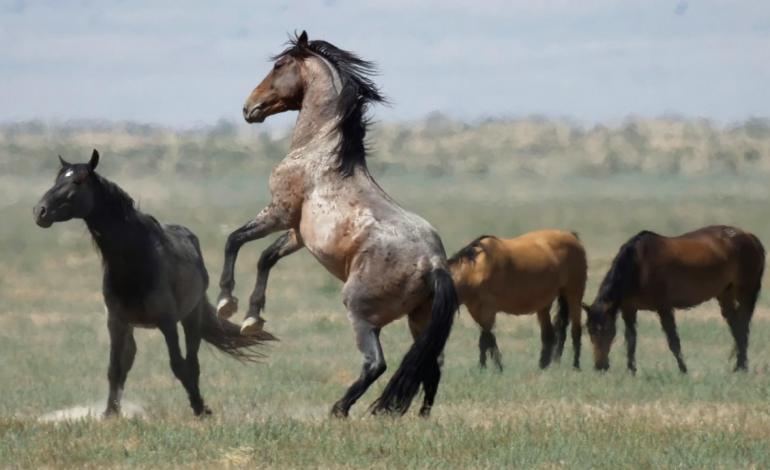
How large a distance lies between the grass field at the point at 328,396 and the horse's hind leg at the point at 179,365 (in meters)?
0.22

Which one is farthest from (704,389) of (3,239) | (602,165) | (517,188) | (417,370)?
(602,165)

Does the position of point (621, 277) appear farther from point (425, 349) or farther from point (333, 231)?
point (333, 231)

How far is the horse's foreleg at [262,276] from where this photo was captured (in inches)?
294

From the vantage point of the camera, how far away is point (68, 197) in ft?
26.0

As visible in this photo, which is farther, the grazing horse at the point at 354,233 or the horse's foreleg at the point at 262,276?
the horse's foreleg at the point at 262,276

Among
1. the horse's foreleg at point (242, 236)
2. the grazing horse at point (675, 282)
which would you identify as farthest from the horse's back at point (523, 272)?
the horse's foreleg at point (242, 236)

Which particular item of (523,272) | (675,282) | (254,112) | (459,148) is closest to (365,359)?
(254,112)

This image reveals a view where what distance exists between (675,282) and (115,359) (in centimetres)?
642

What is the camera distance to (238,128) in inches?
2510

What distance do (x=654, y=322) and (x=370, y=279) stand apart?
993cm

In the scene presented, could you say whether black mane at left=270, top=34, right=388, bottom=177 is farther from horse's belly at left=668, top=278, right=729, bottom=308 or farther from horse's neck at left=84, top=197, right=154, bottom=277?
horse's belly at left=668, top=278, right=729, bottom=308

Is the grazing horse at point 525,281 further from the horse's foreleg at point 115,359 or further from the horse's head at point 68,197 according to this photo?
the horse's head at point 68,197

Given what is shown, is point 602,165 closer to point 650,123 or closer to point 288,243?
point 650,123

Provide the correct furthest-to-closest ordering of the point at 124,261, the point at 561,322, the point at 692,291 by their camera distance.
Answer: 1. the point at 561,322
2. the point at 692,291
3. the point at 124,261
